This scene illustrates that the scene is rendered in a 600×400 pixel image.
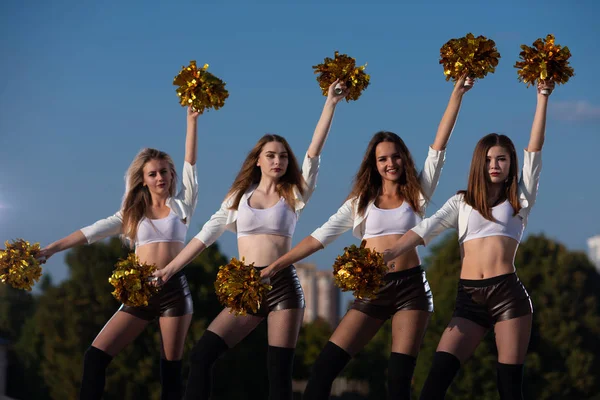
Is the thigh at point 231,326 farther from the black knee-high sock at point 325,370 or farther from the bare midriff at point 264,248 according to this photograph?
the black knee-high sock at point 325,370

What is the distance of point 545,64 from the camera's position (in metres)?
7.43

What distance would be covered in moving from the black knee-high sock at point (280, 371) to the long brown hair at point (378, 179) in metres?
1.34

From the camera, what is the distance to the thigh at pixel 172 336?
8578 mm

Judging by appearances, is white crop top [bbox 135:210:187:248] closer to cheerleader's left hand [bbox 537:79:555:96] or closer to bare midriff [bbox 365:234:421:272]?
bare midriff [bbox 365:234:421:272]

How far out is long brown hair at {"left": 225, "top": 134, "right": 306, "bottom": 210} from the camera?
8109mm

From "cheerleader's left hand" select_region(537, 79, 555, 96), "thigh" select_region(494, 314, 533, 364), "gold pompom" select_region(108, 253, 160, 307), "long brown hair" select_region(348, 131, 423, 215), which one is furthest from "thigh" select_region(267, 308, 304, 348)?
"cheerleader's left hand" select_region(537, 79, 555, 96)

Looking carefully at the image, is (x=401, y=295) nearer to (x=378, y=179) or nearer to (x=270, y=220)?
(x=378, y=179)

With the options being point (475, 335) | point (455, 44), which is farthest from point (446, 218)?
Answer: point (455, 44)

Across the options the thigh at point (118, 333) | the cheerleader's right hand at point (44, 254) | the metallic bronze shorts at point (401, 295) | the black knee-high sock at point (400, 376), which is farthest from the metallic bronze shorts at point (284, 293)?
the cheerleader's right hand at point (44, 254)

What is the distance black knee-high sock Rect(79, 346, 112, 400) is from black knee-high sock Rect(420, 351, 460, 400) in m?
3.11

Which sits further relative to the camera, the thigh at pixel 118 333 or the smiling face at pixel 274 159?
the thigh at pixel 118 333

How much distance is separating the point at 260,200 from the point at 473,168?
193cm

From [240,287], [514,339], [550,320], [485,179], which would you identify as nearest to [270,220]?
[240,287]

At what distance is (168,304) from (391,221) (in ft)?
7.92
